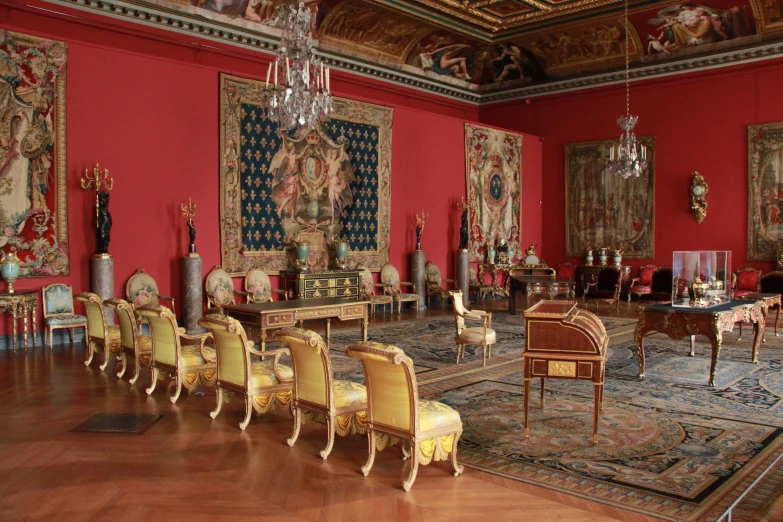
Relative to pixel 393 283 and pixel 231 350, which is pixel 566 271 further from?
pixel 231 350

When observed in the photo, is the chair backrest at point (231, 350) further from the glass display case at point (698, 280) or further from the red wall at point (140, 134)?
the glass display case at point (698, 280)

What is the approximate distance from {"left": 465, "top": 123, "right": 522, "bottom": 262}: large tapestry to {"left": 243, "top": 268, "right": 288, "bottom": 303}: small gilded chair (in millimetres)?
6048

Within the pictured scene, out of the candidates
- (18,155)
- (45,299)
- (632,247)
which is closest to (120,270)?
(45,299)

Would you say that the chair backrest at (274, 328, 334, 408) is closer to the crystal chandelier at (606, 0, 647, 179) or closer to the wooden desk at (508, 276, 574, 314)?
the wooden desk at (508, 276, 574, 314)

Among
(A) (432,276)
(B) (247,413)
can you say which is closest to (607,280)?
(A) (432,276)

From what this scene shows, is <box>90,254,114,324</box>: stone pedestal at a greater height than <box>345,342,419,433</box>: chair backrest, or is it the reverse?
<box>90,254,114,324</box>: stone pedestal

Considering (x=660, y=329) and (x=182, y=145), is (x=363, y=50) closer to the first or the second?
(x=182, y=145)

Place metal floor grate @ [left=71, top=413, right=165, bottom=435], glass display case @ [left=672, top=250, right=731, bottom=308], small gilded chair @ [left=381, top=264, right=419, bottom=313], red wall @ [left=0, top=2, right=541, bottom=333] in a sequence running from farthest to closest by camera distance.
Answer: small gilded chair @ [left=381, top=264, right=419, bottom=313]
red wall @ [left=0, top=2, right=541, bottom=333]
glass display case @ [left=672, top=250, right=731, bottom=308]
metal floor grate @ [left=71, top=413, right=165, bottom=435]

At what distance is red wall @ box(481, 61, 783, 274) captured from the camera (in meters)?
15.0

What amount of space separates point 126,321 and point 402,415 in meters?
4.32

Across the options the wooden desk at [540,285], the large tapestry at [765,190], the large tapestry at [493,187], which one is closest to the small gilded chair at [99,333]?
the wooden desk at [540,285]

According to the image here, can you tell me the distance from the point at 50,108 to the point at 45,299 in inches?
107

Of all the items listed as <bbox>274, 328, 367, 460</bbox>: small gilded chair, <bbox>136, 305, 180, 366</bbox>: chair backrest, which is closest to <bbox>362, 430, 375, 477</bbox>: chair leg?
<bbox>274, 328, 367, 460</bbox>: small gilded chair

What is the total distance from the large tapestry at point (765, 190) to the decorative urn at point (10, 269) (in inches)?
555
